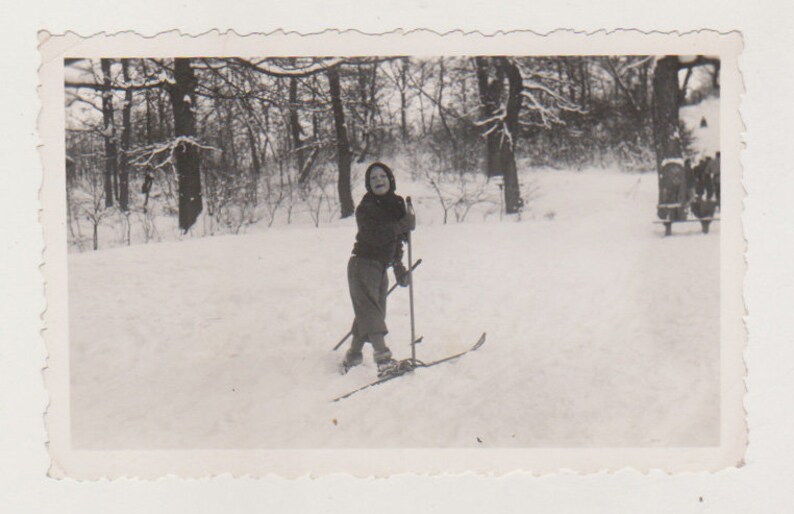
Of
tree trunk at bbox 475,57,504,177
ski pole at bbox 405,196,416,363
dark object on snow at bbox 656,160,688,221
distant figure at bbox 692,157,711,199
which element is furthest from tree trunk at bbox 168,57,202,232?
distant figure at bbox 692,157,711,199

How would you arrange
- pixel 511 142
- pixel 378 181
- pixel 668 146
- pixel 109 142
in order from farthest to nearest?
pixel 511 142, pixel 668 146, pixel 378 181, pixel 109 142

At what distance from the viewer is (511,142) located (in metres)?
3.09

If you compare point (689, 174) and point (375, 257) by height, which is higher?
point (689, 174)

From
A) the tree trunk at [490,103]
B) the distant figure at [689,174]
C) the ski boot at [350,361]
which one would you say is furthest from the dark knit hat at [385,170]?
the distant figure at [689,174]

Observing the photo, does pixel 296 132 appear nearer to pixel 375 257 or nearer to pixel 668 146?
pixel 375 257

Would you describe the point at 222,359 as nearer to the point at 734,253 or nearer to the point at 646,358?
the point at 646,358

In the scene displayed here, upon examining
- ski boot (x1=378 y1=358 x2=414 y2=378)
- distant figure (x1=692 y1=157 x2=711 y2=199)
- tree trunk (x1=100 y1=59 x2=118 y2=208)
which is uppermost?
tree trunk (x1=100 y1=59 x2=118 y2=208)

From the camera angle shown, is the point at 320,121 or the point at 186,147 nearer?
the point at 186,147

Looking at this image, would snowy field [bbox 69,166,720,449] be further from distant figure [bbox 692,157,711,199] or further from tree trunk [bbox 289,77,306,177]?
tree trunk [bbox 289,77,306,177]

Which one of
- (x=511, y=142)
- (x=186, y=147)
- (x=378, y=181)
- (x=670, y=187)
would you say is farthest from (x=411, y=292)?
(x=670, y=187)

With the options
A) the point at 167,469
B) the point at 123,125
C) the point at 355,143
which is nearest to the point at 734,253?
the point at 355,143

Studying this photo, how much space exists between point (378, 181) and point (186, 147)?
0.96 metres

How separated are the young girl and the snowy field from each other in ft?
0.27

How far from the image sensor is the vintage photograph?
2623mm
